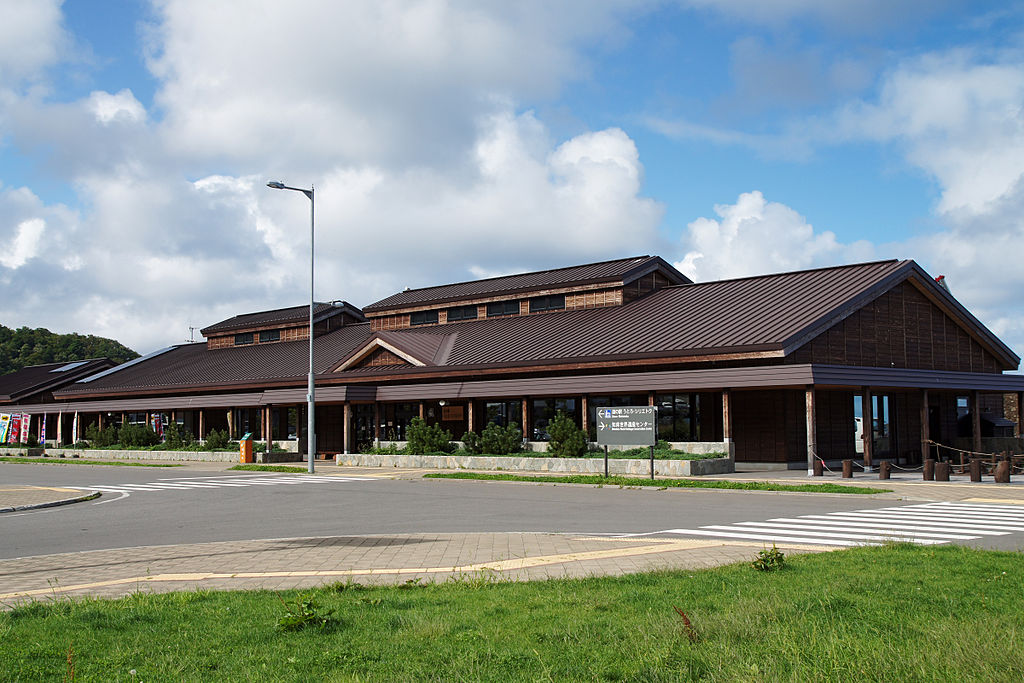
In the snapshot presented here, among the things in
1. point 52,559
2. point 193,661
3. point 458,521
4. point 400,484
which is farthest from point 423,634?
point 400,484

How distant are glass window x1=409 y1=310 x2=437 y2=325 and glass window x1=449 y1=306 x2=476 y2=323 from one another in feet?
4.25

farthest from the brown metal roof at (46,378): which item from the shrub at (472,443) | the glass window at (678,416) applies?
the glass window at (678,416)

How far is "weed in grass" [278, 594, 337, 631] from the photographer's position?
7.05 metres

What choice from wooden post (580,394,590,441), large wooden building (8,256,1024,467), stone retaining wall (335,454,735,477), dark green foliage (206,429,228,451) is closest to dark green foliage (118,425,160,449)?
large wooden building (8,256,1024,467)

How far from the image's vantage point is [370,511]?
763 inches

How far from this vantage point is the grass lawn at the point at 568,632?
5.78 meters

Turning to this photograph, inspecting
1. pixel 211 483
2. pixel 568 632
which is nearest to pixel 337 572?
pixel 568 632

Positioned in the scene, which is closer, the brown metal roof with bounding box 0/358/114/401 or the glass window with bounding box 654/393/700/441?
the glass window with bounding box 654/393/700/441

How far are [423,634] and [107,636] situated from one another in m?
2.50

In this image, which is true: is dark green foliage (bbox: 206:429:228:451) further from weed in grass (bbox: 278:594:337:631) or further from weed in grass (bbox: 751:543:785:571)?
weed in grass (bbox: 278:594:337:631)

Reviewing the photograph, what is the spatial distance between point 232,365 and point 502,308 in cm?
1993

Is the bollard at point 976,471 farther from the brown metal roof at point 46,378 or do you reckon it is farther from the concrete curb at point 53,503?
the brown metal roof at point 46,378

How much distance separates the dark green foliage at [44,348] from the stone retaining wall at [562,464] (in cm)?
9399

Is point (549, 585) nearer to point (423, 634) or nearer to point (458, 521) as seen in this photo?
point (423, 634)
